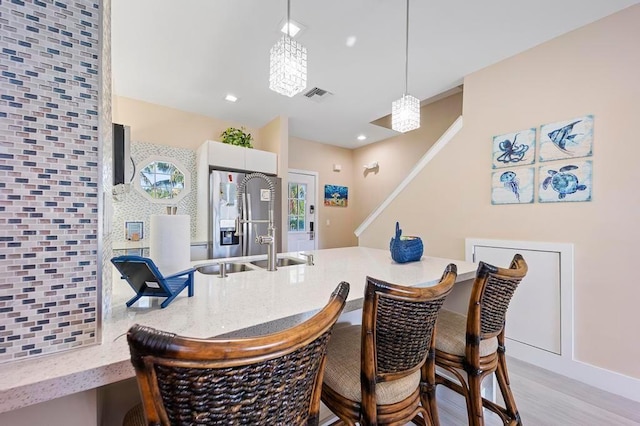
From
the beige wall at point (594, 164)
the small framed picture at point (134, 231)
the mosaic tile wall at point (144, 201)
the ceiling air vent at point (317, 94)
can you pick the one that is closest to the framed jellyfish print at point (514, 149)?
the beige wall at point (594, 164)

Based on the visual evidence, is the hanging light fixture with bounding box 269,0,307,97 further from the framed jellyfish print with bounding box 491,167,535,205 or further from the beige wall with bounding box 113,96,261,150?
the beige wall with bounding box 113,96,261,150

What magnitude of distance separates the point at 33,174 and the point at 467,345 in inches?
63.3

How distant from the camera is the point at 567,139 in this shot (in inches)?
84.8

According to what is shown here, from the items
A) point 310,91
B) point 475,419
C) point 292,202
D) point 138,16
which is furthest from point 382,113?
point 475,419

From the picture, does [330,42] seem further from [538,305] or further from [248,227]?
[538,305]

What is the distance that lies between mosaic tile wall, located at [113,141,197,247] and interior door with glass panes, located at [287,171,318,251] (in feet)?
5.95

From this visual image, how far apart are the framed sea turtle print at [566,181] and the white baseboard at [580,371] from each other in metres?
1.26

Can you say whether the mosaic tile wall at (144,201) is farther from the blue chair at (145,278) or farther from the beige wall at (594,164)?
the beige wall at (594,164)

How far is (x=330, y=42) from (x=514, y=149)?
6.37 feet

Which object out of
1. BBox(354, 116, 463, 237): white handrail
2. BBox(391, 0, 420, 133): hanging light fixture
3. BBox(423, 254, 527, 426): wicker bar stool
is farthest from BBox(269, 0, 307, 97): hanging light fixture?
BBox(354, 116, 463, 237): white handrail

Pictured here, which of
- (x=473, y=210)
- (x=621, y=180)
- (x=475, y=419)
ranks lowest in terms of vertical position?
(x=475, y=419)

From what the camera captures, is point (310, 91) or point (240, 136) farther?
point (240, 136)

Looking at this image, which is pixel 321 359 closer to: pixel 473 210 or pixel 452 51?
pixel 473 210

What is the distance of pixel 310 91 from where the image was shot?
3248 millimetres
